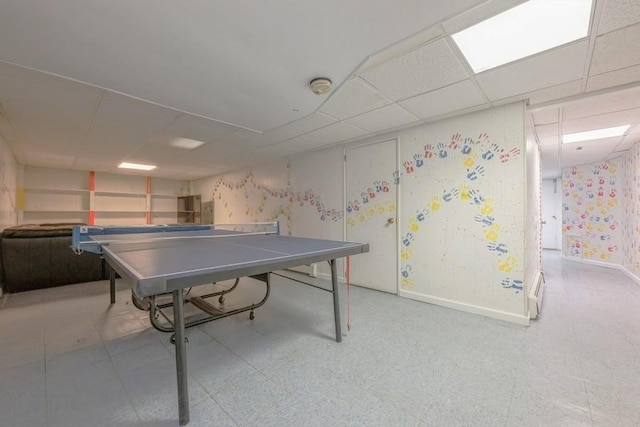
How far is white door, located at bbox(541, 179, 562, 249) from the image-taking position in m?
7.42

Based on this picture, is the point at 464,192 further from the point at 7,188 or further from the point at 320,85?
the point at 7,188

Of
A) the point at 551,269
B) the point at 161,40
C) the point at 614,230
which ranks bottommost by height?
Result: the point at 551,269

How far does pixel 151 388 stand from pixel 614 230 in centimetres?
773

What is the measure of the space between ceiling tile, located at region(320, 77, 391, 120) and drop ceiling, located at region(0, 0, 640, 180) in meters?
0.02

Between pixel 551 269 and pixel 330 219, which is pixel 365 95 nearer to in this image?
pixel 330 219

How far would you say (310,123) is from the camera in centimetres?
321

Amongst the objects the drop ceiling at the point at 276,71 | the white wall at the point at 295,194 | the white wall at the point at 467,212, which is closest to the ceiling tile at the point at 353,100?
the drop ceiling at the point at 276,71

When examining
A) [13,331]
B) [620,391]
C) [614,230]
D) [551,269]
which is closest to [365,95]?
[620,391]

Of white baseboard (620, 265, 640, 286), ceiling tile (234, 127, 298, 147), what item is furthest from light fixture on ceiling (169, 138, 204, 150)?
white baseboard (620, 265, 640, 286)

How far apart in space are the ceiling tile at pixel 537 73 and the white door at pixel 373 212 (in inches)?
54.7

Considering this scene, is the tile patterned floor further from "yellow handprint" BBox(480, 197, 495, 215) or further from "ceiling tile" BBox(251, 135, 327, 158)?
"ceiling tile" BBox(251, 135, 327, 158)

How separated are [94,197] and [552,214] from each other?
12.7m

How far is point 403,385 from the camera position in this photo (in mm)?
1603

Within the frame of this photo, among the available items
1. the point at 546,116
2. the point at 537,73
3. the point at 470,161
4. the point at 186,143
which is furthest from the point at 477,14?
the point at 186,143
